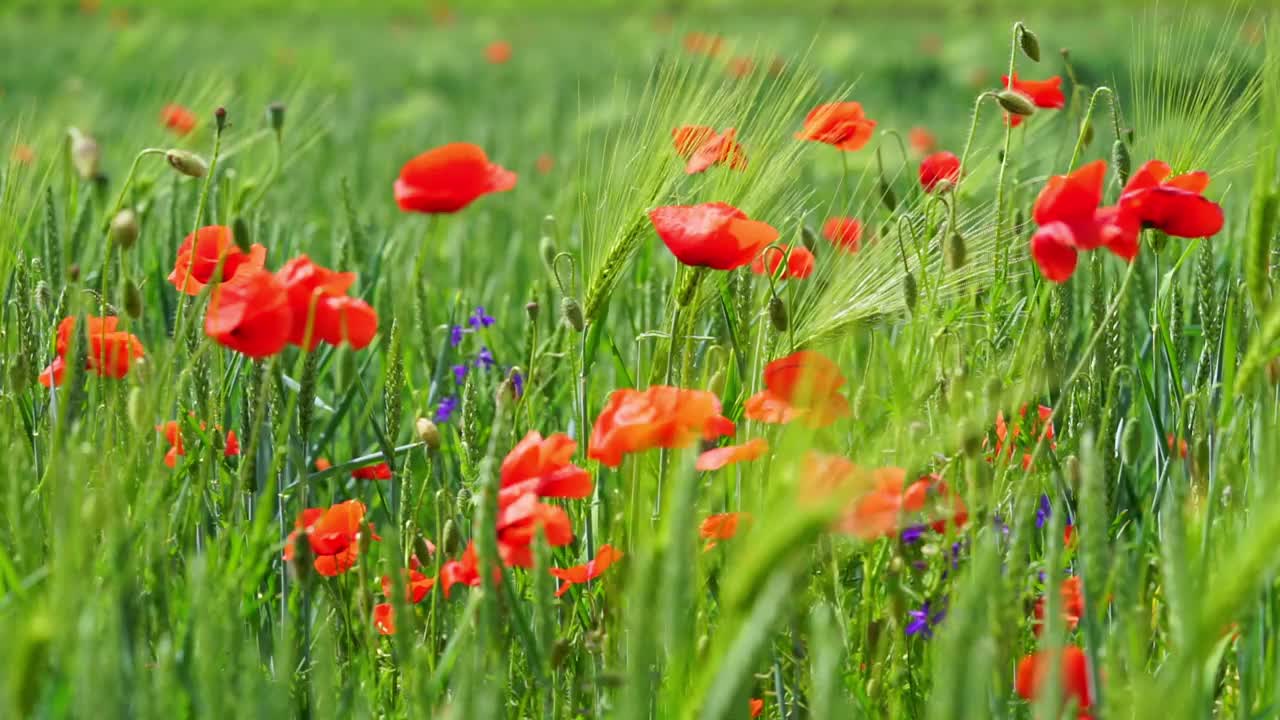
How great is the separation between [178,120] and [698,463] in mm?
A: 1684

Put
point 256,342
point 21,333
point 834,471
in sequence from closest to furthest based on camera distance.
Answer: point 834,471 → point 256,342 → point 21,333

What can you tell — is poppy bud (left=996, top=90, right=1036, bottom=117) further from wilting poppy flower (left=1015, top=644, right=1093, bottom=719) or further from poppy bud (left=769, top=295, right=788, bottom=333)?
wilting poppy flower (left=1015, top=644, right=1093, bottom=719)

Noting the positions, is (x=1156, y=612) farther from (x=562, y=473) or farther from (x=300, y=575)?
(x=300, y=575)

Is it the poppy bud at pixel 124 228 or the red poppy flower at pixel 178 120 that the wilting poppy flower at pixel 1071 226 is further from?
the red poppy flower at pixel 178 120

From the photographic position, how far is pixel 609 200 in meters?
1.30

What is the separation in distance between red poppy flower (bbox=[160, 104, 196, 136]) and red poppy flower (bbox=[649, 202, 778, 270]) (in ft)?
3.96

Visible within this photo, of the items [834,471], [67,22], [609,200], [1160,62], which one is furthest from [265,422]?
[67,22]

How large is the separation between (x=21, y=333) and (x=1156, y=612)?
104 centimetres

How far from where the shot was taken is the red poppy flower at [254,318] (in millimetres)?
971

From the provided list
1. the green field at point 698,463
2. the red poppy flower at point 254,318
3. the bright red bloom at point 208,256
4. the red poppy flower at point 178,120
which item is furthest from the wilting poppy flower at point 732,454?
the red poppy flower at point 178,120

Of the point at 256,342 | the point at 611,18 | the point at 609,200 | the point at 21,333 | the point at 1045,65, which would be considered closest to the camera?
the point at 256,342

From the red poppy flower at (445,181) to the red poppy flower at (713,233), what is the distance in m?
0.24

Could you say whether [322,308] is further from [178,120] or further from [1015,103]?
[178,120]

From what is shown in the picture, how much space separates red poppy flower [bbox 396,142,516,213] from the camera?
4.42 ft
